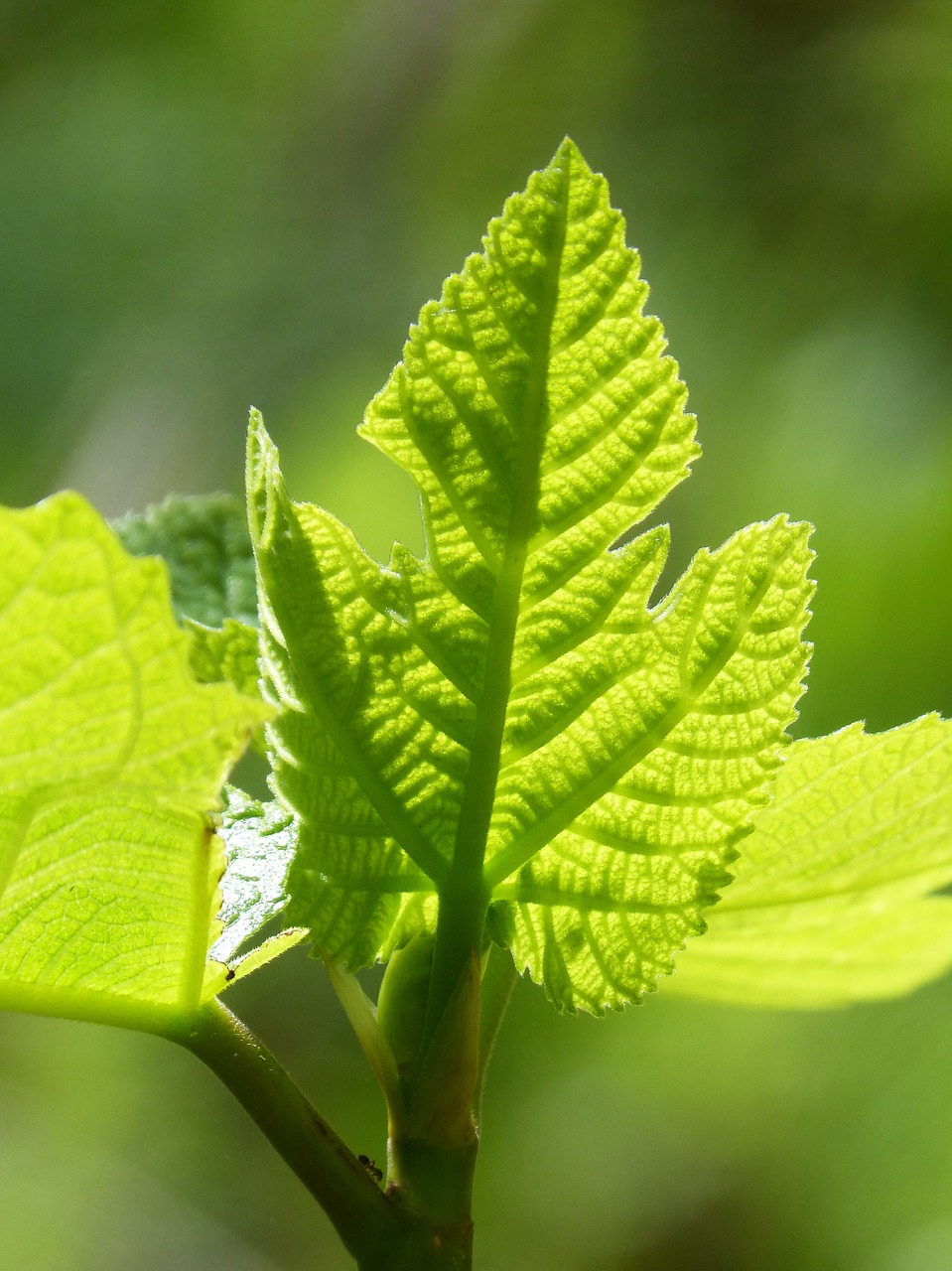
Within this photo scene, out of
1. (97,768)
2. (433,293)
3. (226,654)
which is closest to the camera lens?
(97,768)

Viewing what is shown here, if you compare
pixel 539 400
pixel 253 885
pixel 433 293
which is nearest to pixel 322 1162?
pixel 253 885

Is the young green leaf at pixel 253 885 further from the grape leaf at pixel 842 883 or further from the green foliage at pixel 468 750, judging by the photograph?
the grape leaf at pixel 842 883

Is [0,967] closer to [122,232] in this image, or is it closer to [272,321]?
[272,321]

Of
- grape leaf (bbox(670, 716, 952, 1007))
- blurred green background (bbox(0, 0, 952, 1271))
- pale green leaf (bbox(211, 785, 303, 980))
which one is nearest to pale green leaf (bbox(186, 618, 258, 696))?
pale green leaf (bbox(211, 785, 303, 980))

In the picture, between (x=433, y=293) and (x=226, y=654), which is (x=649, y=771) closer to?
(x=226, y=654)

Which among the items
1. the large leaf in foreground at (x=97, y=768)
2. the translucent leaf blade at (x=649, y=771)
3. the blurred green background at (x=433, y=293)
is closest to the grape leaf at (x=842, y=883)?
the translucent leaf blade at (x=649, y=771)
